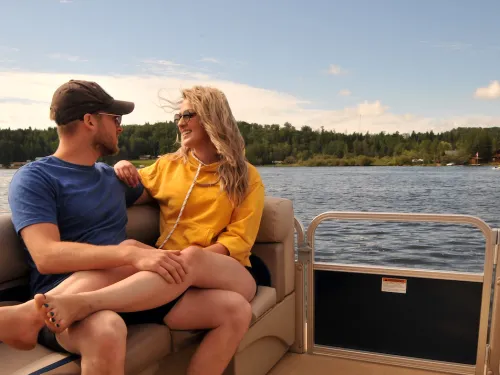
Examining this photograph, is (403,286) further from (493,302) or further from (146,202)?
(146,202)

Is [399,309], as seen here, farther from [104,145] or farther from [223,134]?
[104,145]

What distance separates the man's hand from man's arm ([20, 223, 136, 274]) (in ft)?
0.07

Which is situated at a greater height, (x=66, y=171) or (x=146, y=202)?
(x=66, y=171)

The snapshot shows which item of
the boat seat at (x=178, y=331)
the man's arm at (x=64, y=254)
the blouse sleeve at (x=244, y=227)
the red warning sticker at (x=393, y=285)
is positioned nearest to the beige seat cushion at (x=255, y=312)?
the boat seat at (x=178, y=331)

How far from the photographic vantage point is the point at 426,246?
11.7m

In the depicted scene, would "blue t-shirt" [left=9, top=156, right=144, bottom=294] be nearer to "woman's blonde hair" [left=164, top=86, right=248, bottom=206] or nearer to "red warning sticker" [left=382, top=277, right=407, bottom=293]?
"woman's blonde hair" [left=164, top=86, right=248, bottom=206]

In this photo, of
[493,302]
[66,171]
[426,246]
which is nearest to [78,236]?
[66,171]

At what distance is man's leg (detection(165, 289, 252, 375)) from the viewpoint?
65.4 inches

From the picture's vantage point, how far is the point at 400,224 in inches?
706

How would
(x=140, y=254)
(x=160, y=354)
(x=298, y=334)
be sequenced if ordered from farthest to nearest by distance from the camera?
(x=298, y=334)
(x=160, y=354)
(x=140, y=254)

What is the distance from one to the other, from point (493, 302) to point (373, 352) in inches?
26.0

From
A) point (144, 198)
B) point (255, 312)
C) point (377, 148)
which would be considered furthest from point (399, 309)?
point (377, 148)

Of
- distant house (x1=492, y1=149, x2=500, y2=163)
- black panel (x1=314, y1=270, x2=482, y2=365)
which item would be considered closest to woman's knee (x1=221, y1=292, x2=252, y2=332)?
black panel (x1=314, y1=270, x2=482, y2=365)

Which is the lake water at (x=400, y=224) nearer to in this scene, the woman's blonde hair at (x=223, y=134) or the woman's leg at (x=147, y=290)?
the woman's leg at (x=147, y=290)
